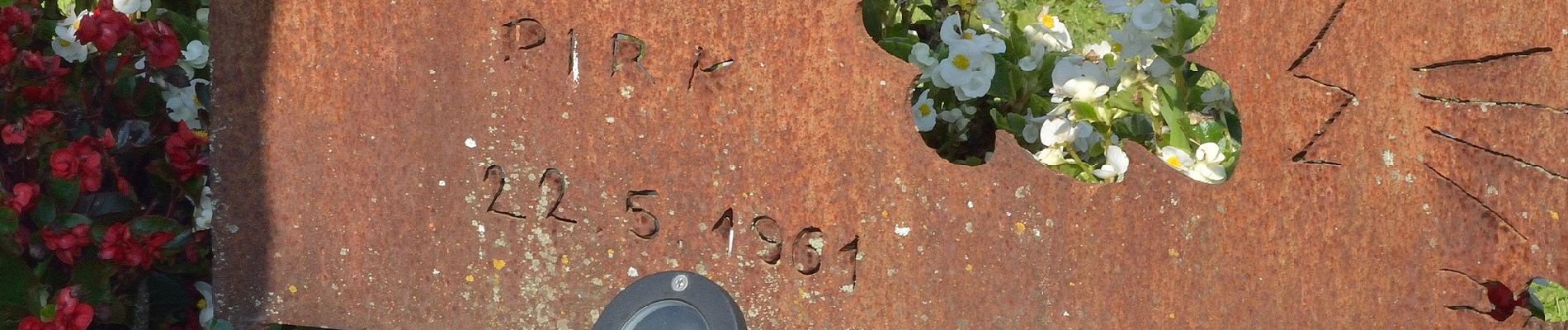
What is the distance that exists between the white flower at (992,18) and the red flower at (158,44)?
1393mm

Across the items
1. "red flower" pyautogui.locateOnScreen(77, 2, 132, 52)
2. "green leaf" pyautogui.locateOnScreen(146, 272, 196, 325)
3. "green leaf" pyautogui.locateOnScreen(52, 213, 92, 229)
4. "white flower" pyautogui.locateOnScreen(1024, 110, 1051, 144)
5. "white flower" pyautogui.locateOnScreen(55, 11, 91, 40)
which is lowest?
"green leaf" pyautogui.locateOnScreen(146, 272, 196, 325)

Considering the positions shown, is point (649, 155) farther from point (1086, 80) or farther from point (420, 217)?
point (1086, 80)

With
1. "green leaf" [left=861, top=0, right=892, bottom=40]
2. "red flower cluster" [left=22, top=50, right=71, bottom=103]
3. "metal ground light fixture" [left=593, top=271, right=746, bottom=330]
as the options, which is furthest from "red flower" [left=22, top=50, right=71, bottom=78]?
"green leaf" [left=861, top=0, right=892, bottom=40]

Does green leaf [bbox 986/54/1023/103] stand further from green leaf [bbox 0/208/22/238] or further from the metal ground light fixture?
green leaf [bbox 0/208/22/238]

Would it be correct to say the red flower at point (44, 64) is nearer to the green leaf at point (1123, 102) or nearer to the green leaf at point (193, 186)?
the green leaf at point (193, 186)

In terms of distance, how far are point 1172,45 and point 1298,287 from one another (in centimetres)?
41

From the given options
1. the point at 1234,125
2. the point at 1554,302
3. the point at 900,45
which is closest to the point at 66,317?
the point at 900,45

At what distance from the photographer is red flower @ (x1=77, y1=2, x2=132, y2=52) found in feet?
6.07

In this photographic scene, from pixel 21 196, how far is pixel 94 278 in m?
0.20

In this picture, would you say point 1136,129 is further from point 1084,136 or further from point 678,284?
point 678,284

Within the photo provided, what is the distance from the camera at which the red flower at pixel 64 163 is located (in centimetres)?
171

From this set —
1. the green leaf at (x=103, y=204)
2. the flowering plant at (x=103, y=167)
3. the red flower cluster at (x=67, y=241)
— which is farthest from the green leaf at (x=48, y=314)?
the green leaf at (x=103, y=204)

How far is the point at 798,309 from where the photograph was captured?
1.58 metres

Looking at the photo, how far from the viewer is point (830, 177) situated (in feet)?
5.01
